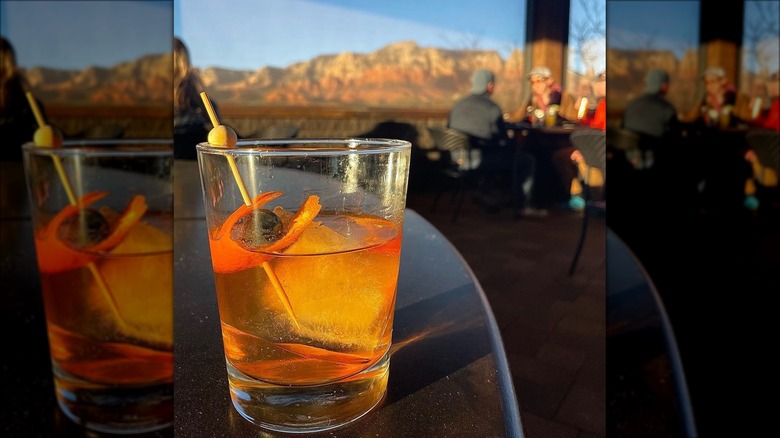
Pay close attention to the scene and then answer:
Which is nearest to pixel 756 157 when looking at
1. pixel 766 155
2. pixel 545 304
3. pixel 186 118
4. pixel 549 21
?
pixel 766 155

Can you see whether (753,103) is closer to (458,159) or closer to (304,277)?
(304,277)

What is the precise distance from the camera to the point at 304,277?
15 cm

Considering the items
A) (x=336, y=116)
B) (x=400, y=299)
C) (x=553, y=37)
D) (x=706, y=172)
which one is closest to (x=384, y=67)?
(x=336, y=116)

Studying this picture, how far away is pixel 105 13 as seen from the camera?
0.40 ft

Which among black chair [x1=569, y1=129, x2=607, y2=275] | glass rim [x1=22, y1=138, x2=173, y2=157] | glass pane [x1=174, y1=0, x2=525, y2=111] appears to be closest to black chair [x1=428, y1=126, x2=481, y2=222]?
black chair [x1=569, y1=129, x2=607, y2=275]

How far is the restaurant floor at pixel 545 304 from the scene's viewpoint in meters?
0.65

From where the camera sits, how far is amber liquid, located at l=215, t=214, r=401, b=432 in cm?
15

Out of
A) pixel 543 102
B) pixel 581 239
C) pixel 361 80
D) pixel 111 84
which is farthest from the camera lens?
pixel 361 80

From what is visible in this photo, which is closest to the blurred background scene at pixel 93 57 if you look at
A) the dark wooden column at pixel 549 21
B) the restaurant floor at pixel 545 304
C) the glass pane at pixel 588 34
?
the restaurant floor at pixel 545 304

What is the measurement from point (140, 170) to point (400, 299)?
129mm

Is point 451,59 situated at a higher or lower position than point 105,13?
higher

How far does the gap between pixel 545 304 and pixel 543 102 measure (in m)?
0.57

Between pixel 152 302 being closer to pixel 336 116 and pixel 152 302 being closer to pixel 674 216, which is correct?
pixel 674 216

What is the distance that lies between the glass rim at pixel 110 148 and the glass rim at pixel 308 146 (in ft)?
0.04
